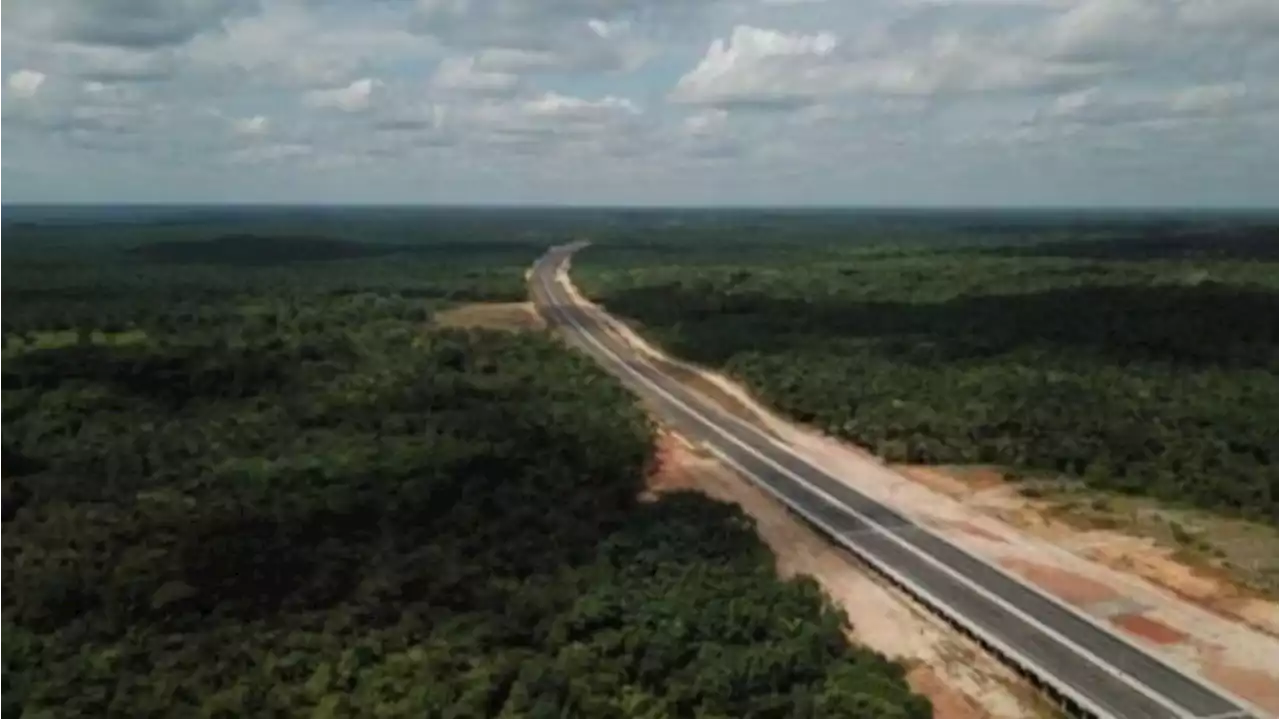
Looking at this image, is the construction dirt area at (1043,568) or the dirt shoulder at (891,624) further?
the construction dirt area at (1043,568)

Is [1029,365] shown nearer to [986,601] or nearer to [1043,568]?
[1043,568]

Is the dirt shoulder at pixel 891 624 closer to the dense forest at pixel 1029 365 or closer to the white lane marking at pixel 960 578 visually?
the white lane marking at pixel 960 578

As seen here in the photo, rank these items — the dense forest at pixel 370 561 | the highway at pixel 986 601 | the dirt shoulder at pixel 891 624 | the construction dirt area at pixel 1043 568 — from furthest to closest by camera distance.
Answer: the construction dirt area at pixel 1043 568 → the dirt shoulder at pixel 891 624 → the highway at pixel 986 601 → the dense forest at pixel 370 561

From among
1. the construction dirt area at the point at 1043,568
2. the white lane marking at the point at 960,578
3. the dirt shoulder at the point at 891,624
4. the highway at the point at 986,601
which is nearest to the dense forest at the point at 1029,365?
the construction dirt area at the point at 1043,568

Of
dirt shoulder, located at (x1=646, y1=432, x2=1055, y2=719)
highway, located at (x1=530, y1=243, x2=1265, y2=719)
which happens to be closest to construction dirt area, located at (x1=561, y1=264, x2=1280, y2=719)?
dirt shoulder, located at (x1=646, y1=432, x2=1055, y2=719)

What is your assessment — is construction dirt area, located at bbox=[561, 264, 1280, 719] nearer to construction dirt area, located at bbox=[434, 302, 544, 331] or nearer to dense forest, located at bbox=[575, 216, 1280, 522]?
dense forest, located at bbox=[575, 216, 1280, 522]

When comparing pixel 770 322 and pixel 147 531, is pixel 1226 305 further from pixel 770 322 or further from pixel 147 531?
pixel 147 531
